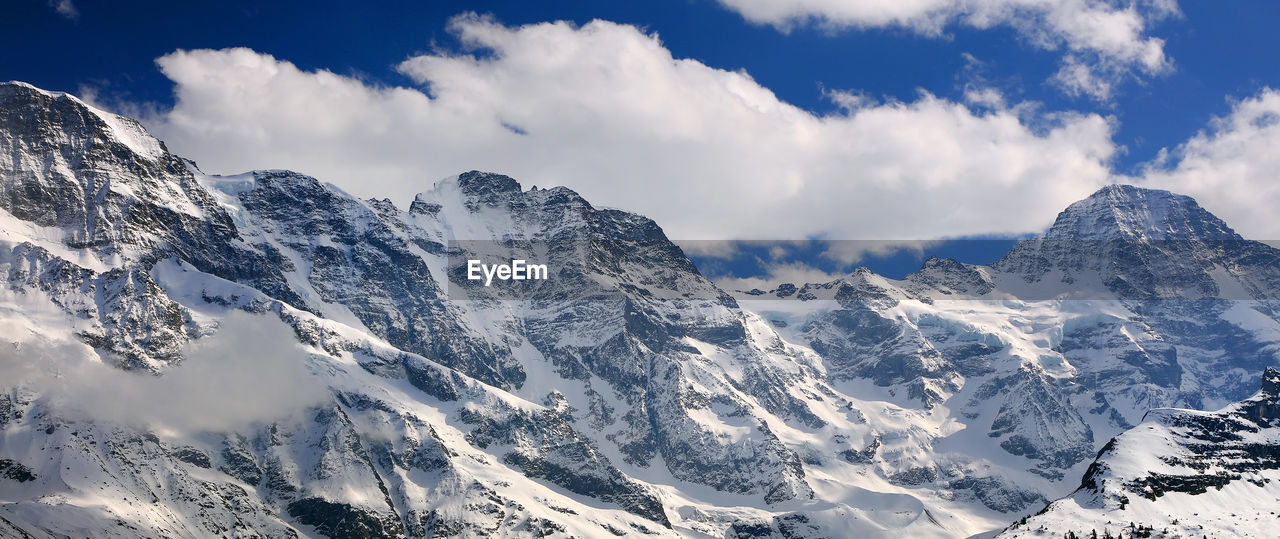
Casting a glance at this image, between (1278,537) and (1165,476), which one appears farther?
(1165,476)

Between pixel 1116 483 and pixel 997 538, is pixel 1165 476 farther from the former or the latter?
pixel 997 538

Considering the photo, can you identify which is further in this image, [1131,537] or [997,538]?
[997,538]

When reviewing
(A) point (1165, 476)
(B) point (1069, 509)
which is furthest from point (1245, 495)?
(B) point (1069, 509)

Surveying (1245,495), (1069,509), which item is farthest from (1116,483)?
(1245,495)

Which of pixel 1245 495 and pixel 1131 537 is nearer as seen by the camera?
pixel 1131 537

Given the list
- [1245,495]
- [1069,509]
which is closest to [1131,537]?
[1069,509]

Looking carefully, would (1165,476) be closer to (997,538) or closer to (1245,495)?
(1245,495)

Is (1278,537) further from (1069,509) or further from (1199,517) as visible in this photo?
(1069,509)
